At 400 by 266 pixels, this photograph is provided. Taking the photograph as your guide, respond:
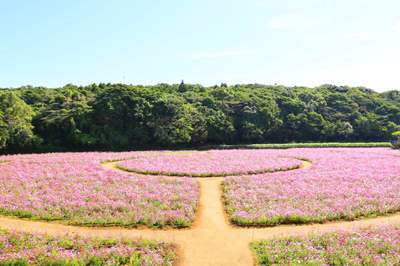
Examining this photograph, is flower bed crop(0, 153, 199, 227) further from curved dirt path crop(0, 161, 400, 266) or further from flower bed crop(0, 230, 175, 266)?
flower bed crop(0, 230, 175, 266)

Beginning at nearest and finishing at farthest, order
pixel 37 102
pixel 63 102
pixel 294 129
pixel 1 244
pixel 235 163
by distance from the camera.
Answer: pixel 1 244 < pixel 235 163 < pixel 63 102 < pixel 37 102 < pixel 294 129

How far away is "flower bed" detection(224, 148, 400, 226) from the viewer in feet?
43.4

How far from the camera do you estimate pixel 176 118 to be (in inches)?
1626

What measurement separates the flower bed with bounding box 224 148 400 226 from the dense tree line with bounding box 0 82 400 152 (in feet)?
72.9

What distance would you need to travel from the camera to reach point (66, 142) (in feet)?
128

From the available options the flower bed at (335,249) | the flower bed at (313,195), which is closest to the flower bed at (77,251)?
the flower bed at (335,249)

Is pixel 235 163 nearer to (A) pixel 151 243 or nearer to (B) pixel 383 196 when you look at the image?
(B) pixel 383 196

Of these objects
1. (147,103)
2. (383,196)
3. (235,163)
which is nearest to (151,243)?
(383,196)

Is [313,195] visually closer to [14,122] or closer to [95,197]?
[95,197]

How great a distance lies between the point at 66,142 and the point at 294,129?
3631 centimetres

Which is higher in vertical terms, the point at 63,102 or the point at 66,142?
the point at 63,102

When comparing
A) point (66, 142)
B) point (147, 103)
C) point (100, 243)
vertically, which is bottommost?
A: point (100, 243)

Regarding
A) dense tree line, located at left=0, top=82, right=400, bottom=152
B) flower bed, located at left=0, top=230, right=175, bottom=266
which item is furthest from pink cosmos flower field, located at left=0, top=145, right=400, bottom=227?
dense tree line, located at left=0, top=82, right=400, bottom=152

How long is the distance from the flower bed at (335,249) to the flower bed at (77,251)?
3.29 metres
